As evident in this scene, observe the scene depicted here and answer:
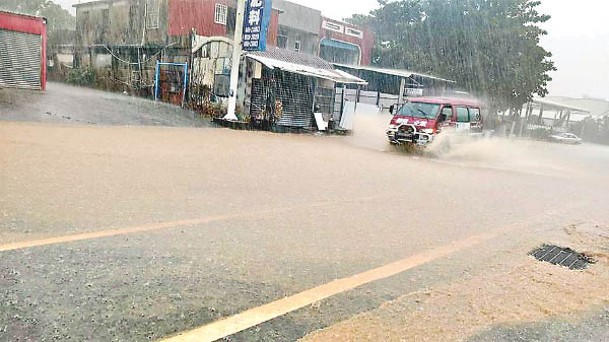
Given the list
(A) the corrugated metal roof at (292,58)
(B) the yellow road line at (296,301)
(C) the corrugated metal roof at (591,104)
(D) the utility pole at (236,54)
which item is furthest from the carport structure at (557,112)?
(B) the yellow road line at (296,301)

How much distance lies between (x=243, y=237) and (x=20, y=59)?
17932 mm

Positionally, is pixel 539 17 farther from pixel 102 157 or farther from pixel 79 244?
pixel 79 244

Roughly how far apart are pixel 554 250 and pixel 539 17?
114 ft

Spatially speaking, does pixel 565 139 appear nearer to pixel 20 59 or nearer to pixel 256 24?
pixel 256 24

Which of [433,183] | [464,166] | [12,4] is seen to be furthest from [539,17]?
[12,4]

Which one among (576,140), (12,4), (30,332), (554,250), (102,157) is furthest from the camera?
(12,4)

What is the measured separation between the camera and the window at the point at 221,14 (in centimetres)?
2788

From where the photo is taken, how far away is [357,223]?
620 centimetres

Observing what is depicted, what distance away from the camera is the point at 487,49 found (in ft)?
116

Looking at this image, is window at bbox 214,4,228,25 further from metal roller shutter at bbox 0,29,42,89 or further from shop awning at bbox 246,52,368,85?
metal roller shutter at bbox 0,29,42,89

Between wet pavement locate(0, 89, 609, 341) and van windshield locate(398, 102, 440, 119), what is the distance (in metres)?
4.81

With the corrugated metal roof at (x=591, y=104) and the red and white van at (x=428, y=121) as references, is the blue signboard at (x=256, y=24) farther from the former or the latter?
the corrugated metal roof at (x=591, y=104)

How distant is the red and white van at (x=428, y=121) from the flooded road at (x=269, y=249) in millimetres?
5189

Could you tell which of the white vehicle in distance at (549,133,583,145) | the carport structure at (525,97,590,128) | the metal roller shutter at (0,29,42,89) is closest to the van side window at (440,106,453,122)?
the metal roller shutter at (0,29,42,89)
